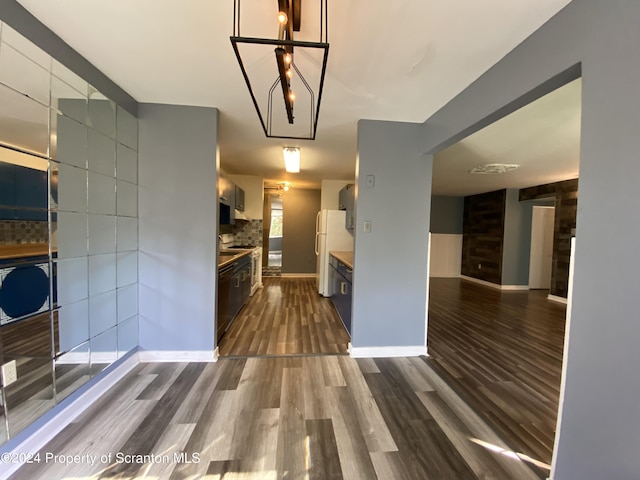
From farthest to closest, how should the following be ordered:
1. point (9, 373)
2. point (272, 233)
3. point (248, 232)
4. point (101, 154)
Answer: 1. point (272, 233)
2. point (248, 232)
3. point (101, 154)
4. point (9, 373)

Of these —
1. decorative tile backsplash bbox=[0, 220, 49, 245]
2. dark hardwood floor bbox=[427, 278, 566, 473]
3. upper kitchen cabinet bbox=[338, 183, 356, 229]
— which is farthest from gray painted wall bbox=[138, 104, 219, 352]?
dark hardwood floor bbox=[427, 278, 566, 473]

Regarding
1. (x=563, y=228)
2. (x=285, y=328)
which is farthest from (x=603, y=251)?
(x=563, y=228)

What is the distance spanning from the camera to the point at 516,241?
248 inches

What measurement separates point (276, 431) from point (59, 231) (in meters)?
1.99

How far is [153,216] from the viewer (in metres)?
2.44

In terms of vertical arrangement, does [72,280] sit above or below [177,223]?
below

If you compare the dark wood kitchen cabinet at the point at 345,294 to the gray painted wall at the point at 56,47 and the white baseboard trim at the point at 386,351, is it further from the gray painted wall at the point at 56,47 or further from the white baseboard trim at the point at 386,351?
the gray painted wall at the point at 56,47

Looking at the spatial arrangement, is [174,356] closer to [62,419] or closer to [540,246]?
[62,419]

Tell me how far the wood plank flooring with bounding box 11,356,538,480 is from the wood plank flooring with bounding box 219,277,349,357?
436 millimetres

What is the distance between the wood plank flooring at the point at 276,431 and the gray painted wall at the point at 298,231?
4.64 meters

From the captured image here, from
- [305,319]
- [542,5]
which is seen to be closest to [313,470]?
[305,319]

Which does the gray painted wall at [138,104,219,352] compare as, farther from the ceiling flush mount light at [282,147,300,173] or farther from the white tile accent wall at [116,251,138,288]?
the ceiling flush mount light at [282,147,300,173]

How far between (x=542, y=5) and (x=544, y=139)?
7.90ft

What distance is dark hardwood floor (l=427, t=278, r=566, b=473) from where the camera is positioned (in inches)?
70.9
